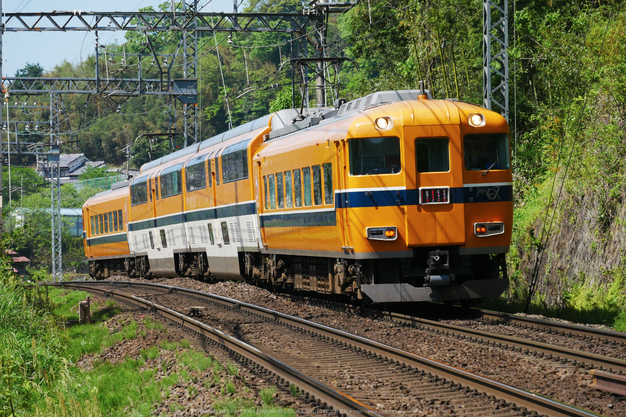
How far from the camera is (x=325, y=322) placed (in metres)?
12.1

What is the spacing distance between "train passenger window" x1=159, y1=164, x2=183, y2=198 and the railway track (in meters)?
10.4

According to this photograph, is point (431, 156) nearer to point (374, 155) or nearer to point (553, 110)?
point (374, 155)

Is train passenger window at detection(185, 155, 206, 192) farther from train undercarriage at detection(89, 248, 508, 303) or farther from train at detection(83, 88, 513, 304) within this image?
train undercarriage at detection(89, 248, 508, 303)

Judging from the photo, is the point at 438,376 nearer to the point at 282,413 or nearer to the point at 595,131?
the point at 282,413

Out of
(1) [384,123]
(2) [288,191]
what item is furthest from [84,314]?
(1) [384,123]

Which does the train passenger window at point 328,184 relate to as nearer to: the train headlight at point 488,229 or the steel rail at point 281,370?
the train headlight at point 488,229

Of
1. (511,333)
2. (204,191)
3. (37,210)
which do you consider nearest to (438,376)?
(511,333)

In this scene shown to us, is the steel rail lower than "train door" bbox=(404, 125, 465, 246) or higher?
lower

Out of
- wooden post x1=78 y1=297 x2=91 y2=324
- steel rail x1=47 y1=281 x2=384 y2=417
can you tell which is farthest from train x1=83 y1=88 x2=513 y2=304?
wooden post x1=78 y1=297 x2=91 y2=324

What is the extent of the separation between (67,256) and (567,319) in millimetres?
72575

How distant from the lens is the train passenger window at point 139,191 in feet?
87.3

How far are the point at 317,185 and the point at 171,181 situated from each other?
11.1 meters

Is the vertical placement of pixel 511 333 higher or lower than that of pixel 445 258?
lower

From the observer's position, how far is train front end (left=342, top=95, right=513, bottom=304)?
1156cm
